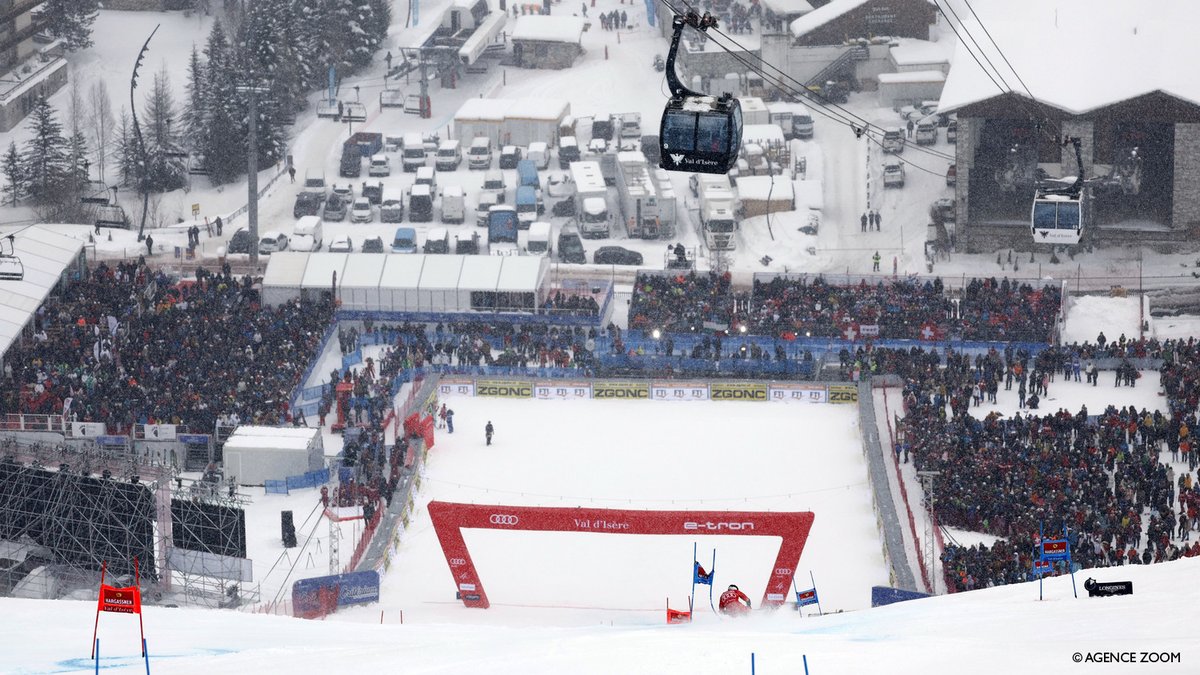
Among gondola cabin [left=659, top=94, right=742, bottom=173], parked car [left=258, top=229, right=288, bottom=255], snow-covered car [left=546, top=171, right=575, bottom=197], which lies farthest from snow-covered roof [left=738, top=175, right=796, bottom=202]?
gondola cabin [left=659, top=94, right=742, bottom=173]

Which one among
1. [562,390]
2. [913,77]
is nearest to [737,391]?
[562,390]

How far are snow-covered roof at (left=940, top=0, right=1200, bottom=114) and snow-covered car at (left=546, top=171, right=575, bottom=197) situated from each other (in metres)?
9.69

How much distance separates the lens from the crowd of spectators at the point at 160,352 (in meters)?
39.8

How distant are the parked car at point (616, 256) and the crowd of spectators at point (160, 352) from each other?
8.34m

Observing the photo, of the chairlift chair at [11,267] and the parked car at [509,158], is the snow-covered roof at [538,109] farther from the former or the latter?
the chairlift chair at [11,267]

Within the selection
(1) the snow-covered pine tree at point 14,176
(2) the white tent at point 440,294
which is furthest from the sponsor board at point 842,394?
(1) the snow-covered pine tree at point 14,176

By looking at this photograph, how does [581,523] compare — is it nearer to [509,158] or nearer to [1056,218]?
[1056,218]

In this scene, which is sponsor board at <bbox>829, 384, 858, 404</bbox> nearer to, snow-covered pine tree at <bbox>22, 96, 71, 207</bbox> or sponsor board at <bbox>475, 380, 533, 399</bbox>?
sponsor board at <bbox>475, 380, 533, 399</bbox>

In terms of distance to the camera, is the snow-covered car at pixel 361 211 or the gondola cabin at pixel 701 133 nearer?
the gondola cabin at pixel 701 133

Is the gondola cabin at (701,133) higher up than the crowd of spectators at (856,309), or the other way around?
the gondola cabin at (701,133)

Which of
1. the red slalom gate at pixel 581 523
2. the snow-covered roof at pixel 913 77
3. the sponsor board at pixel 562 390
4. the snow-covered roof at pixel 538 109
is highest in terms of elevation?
the snow-covered roof at pixel 913 77

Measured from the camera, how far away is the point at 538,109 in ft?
203

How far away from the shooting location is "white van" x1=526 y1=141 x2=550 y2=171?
5900 cm

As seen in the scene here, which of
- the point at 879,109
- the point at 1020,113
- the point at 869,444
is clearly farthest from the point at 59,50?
the point at 869,444
